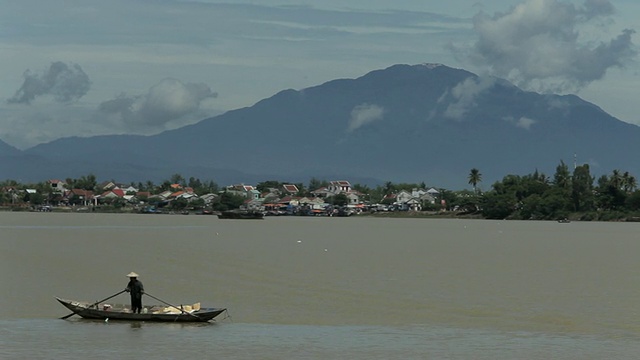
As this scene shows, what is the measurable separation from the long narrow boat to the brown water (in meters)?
0.53

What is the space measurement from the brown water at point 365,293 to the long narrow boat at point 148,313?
1.73 feet

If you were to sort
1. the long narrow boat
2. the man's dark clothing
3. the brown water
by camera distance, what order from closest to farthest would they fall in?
the brown water
the long narrow boat
the man's dark clothing

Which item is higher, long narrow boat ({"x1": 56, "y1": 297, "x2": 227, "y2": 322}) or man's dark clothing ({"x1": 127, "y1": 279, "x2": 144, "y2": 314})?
man's dark clothing ({"x1": 127, "y1": 279, "x2": 144, "y2": 314})

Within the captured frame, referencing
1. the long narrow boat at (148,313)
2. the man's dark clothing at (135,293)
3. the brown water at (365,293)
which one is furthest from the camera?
the man's dark clothing at (135,293)

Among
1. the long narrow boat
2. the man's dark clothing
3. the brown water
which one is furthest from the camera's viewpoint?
the man's dark clothing

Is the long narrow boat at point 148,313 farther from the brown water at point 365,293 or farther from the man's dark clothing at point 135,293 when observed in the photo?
the brown water at point 365,293

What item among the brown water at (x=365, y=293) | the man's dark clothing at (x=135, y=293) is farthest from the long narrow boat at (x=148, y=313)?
the brown water at (x=365, y=293)

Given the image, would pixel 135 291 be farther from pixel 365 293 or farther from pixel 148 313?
pixel 365 293

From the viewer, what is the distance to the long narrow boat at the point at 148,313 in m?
39.8

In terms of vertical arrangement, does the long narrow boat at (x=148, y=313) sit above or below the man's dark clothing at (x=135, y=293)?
below

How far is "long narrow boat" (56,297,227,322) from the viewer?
130 feet

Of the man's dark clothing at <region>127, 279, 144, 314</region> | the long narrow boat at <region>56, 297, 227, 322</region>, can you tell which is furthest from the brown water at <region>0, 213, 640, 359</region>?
the man's dark clothing at <region>127, 279, 144, 314</region>

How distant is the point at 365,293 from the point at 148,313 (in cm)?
1581

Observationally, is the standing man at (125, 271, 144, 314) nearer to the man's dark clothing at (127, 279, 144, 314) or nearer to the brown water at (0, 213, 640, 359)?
the man's dark clothing at (127, 279, 144, 314)
